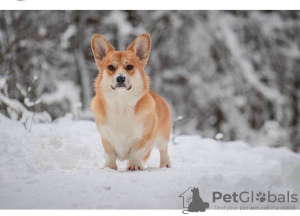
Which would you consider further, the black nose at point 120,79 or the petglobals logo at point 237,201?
the black nose at point 120,79

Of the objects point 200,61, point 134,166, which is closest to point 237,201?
point 134,166

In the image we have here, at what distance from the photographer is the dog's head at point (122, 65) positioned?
145 inches

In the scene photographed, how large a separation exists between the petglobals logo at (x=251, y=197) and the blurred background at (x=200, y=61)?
408 centimetres

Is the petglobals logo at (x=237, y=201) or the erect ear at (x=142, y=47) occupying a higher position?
the erect ear at (x=142, y=47)

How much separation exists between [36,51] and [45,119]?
2.16 m

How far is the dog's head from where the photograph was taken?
12.1ft

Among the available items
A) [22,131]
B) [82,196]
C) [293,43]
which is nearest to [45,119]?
[22,131]

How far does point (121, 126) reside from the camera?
375cm

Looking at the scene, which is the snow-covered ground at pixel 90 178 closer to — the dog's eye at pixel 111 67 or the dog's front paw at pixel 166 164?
the dog's front paw at pixel 166 164

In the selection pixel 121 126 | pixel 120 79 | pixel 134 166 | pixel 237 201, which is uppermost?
pixel 120 79

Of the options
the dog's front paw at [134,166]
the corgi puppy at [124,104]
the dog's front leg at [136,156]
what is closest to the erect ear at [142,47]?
the corgi puppy at [124,104]

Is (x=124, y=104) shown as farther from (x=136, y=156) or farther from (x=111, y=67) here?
(x=136, y=156)

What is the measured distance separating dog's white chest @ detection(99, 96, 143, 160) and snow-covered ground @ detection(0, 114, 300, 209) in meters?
0.25

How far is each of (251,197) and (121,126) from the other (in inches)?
44.8
